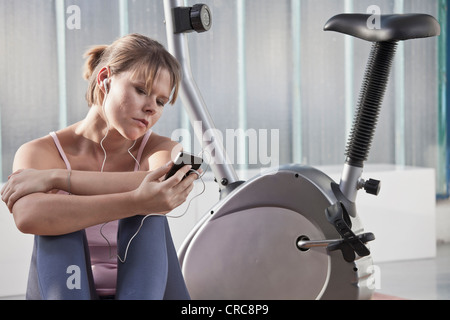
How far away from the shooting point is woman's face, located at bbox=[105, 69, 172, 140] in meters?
1.25

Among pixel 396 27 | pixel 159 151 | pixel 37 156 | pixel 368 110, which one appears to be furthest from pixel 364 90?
pixel 37 156

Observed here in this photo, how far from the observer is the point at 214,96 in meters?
3.10

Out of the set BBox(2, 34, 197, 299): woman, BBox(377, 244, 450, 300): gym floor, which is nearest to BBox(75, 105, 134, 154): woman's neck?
BBox(2, 34, 197, 299): woman

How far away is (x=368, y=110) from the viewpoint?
4.77ft

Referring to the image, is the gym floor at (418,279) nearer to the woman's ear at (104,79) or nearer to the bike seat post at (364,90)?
the bike seat post at (364,90)

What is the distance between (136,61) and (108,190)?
26cm

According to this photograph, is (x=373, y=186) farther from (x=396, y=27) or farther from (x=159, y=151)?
(x=159, y=151)

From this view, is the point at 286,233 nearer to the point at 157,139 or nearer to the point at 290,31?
the point at 157,139

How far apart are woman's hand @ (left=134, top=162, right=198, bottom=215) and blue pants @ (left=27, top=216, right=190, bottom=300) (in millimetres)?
51

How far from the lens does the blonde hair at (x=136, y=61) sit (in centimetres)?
126

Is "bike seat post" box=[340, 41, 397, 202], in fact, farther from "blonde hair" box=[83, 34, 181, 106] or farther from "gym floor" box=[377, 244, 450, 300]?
"gym floor" box=[377, 244, 450, 300]

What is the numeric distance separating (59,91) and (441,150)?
200 centimetres

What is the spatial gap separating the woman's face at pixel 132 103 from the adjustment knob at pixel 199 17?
29 cm
